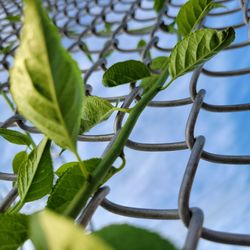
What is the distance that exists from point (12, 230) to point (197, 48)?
0.22 m

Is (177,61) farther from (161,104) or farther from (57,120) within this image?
(161,104)

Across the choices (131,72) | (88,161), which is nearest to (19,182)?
(88,161)

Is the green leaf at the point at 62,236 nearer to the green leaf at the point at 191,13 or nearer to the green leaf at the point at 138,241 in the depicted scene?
the green leaf at the point at 138,241

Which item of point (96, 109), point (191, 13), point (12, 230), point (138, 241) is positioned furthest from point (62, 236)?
point (191, 13)

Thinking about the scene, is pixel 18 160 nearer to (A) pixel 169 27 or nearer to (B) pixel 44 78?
(B) pixel 44 78

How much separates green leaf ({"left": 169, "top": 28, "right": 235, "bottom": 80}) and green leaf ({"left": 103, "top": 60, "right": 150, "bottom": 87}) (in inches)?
2.4

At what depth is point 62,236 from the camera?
0.43 ft

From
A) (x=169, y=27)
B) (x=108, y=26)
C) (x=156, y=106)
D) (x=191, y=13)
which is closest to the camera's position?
(x=191, y=13)

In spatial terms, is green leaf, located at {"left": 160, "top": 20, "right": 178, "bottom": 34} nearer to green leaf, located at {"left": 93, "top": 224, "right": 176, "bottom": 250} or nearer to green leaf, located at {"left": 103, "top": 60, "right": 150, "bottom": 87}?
green leaf, located at {"left": 103, "top": 60, "right": 150, "bottom": 87}

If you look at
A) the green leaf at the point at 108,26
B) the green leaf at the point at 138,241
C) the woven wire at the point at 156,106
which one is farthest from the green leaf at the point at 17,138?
the green leaf at the point at 108,26

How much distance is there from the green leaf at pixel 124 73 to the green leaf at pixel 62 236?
1.13ft

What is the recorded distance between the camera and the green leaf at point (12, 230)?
0.86ft

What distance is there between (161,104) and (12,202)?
35cm

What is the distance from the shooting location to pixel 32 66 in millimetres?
198
